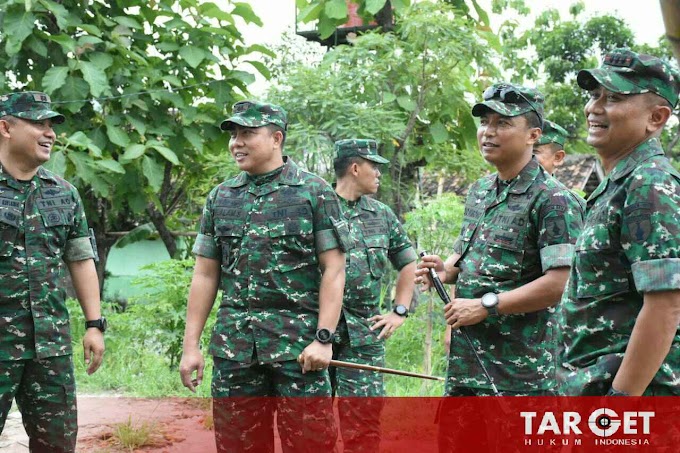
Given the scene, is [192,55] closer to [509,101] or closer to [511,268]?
[509,101]

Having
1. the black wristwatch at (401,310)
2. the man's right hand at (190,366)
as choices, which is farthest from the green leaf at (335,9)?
the man's right hand at (190,366)

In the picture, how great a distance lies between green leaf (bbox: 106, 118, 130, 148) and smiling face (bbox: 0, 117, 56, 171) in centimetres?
433

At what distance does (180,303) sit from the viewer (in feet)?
26.1

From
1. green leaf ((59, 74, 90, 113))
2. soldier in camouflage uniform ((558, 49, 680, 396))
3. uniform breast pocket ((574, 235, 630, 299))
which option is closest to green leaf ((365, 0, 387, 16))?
green leaf ((59, 74, 90, 113))

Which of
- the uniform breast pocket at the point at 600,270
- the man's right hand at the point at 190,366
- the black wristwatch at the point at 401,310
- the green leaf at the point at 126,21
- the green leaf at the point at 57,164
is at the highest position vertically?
the green leaf at the point at 126,21

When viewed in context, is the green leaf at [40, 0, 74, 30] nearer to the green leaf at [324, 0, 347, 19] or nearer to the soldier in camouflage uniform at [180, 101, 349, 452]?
the green leaf at [324, 0, 347, 19]

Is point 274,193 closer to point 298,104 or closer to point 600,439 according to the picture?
point 600,439

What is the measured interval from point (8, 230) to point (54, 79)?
4.60 metres

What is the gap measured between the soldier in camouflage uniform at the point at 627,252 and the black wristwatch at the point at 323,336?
123 cm

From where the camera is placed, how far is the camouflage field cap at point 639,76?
291 centimetres

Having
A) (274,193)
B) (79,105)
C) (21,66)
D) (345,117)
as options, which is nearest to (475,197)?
(274,193)

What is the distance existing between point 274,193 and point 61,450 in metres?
1.63

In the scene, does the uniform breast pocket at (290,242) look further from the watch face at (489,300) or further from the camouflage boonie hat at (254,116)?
the watch face at (489,300)

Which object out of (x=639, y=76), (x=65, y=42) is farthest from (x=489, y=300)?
(x=65, y=42)
